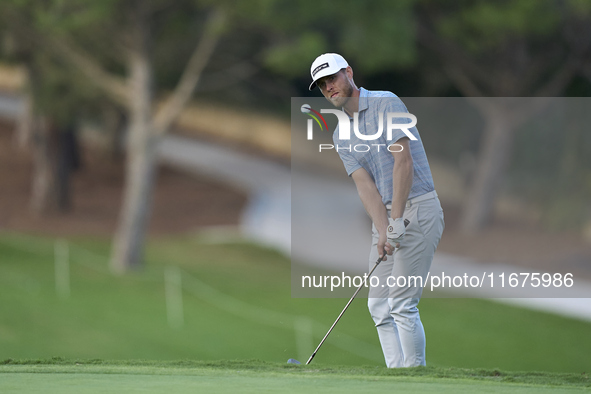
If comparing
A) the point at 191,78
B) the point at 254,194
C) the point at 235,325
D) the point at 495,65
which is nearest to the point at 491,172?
the point at 495,65

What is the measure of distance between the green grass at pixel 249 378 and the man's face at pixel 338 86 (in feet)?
5.46

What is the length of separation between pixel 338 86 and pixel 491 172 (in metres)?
12.9

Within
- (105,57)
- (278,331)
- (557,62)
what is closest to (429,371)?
(278,331)

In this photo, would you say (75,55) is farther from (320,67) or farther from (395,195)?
(395,195)

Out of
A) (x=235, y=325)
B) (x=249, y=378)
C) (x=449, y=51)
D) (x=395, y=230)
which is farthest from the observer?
(x=449, y=51)

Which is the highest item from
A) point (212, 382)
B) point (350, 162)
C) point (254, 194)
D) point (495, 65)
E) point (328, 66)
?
point (495, 65)

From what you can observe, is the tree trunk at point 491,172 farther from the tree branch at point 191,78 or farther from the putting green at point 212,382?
the putting green at point 212,382

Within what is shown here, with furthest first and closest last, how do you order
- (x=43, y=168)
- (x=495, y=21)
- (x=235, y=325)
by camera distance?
1. (x=43, y=168)
2. (x=495, y=21)
3. (x=235, y=325)

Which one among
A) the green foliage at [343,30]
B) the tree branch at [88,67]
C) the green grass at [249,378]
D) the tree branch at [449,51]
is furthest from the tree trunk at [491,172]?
the green grass at [249,378]

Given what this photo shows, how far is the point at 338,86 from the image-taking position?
5.59 metres

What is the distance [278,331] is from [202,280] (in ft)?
10.2

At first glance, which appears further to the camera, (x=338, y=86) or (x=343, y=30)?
(x=343, y=30)

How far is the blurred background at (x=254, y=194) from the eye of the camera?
1198 centimetres

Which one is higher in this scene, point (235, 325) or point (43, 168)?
point (43, 168)
